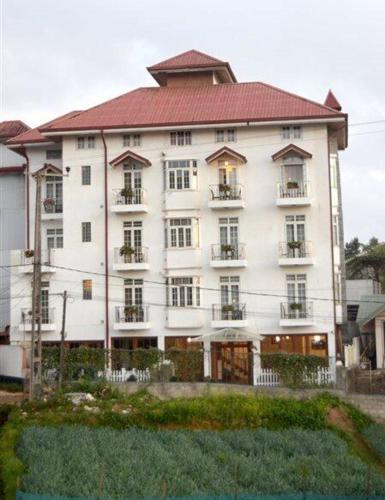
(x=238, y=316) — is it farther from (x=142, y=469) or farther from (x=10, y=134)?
(x=142, y=469)

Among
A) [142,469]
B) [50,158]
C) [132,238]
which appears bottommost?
[142,469]

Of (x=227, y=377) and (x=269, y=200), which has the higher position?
(x=269, y=200)

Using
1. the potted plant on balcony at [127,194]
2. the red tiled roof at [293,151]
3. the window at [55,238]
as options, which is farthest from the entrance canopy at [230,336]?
the window at [55,238]

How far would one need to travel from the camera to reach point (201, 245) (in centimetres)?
4441

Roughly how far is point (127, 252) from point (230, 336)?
6.24 meters

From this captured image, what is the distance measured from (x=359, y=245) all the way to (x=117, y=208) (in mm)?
45595

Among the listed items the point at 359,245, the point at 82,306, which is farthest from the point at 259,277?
the point at 359,245

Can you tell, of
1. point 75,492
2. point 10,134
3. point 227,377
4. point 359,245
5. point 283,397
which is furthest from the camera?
point 359,245

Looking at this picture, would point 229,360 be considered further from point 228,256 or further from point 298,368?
point 298,368

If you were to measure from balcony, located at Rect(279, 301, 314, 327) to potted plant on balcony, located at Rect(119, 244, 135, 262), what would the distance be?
24.5ft

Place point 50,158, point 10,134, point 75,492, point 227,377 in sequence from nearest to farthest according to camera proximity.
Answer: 1. point 75,492
2. point 227,377
3. point 50,158
4. point 10,134

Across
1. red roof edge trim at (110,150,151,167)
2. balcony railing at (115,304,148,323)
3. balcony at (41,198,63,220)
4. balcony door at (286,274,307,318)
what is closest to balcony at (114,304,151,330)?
balcony railing at (115,304,148,323)

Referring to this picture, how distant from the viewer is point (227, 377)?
43.2m

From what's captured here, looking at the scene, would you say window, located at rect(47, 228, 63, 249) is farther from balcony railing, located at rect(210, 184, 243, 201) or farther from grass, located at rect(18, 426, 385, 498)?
grass, located at rect(18, 426, 385, 498)
